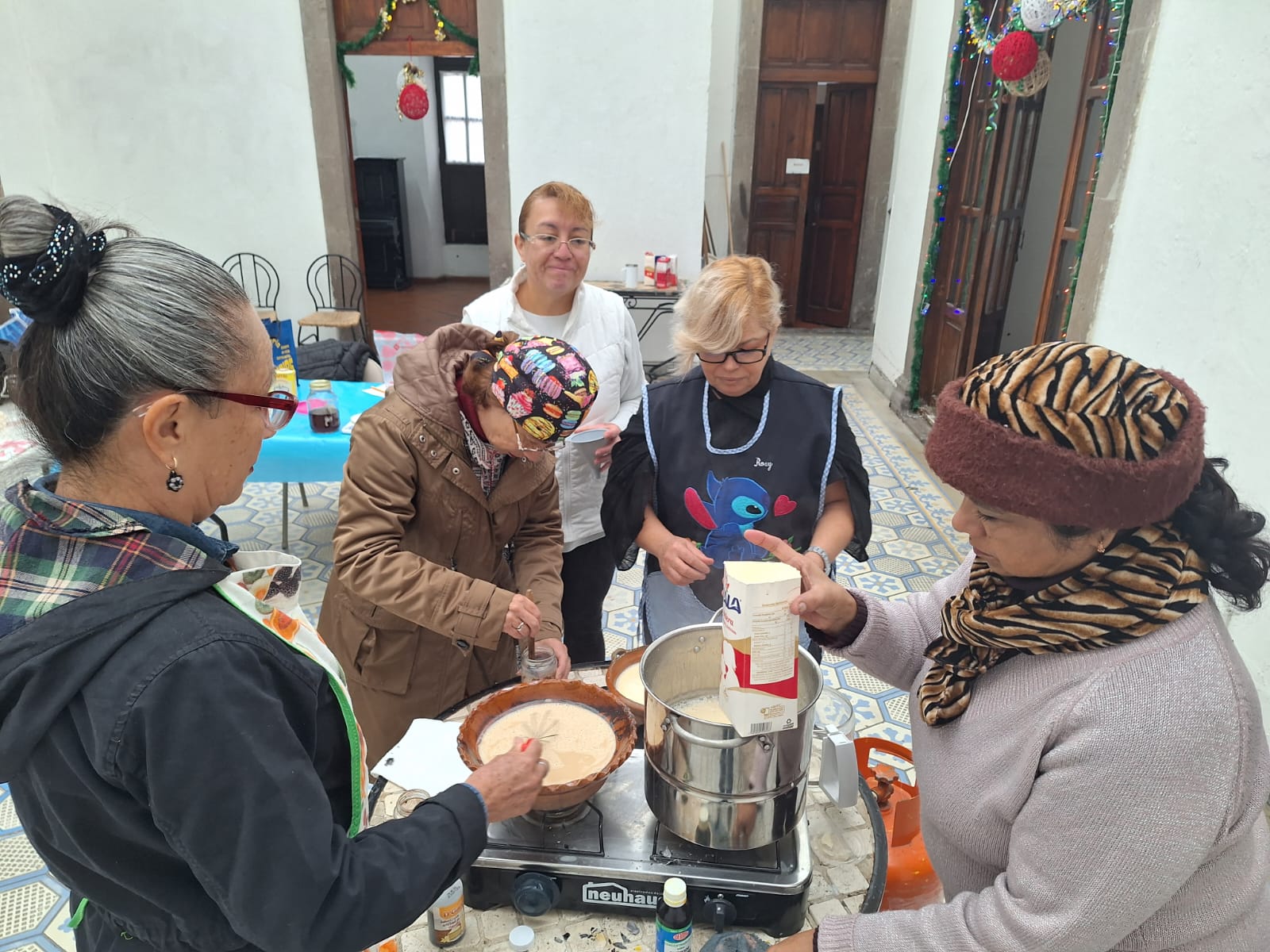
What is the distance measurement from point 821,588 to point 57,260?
1.29 meters

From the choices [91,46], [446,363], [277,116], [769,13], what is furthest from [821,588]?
[769,13]

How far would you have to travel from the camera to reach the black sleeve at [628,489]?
2.23m

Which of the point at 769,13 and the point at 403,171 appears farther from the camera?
the point at 403,171

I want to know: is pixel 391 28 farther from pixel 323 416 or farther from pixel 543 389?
pixel 543 389

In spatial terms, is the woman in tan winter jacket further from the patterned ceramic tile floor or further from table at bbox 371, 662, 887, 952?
the patterned ceramic tile floor

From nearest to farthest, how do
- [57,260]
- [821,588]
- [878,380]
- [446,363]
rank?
[57,260], [821,588], [446,363], [878,380]

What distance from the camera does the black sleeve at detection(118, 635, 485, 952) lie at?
0.82 metres

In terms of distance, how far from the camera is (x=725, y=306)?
2.01 meters

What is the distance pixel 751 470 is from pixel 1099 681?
45.5 inches

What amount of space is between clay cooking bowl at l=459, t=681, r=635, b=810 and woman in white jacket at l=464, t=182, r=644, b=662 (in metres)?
1.10

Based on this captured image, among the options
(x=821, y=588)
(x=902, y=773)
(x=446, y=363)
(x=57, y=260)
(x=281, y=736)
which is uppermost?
(x=57, y=260)

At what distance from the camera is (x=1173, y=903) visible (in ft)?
3.59

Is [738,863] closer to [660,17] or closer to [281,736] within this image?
[281,736]

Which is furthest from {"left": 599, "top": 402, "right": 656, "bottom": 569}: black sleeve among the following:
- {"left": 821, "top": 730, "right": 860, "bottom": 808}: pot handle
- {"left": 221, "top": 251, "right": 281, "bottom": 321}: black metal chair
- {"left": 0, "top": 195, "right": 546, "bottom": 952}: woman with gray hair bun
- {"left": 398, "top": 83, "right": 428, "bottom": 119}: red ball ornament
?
{"left": 398, "top": 83, "right": 428, "bottom": 119}: red ball ornament
